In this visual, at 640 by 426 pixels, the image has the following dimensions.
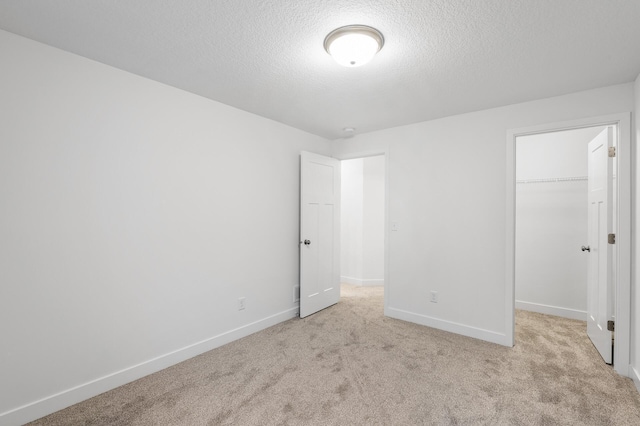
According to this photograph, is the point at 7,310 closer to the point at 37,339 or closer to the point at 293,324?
the point at 37,339

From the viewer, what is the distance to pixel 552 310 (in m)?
3.77

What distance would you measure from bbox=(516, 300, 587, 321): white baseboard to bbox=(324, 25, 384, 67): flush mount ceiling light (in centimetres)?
392

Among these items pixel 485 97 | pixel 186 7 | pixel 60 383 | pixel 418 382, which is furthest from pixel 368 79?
pixel 60 383

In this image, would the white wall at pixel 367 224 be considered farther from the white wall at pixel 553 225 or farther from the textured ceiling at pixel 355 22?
the textured ceiling at pixel 355 22

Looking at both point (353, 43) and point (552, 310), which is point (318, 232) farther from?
point (552, 310)

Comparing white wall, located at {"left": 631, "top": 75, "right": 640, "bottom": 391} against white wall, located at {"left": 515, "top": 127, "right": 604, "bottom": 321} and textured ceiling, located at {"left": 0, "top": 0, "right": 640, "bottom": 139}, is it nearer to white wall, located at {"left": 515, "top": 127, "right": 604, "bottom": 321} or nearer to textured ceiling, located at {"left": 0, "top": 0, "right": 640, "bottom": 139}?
textured ceiling, located at {"left": 0, "top": 0, "right": 640, "bottom": 139}

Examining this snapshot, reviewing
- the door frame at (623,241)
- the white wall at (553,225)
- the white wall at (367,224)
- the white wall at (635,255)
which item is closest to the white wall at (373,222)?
the white wall at (367,224)

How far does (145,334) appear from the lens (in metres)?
2.38

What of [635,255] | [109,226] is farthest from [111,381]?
[635,255]

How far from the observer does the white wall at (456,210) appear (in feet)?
9.62

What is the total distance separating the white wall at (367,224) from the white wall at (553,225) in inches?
83.0

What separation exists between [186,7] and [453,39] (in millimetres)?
1562

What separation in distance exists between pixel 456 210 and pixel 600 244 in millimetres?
1245

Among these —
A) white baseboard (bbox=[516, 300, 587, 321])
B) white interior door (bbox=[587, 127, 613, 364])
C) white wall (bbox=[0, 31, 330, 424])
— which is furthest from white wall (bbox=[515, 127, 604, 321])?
white wall (bbox=[0, 31, 330, 424])
